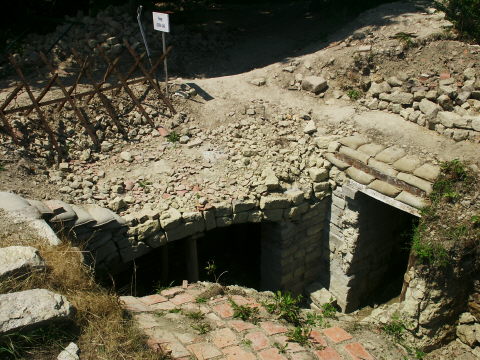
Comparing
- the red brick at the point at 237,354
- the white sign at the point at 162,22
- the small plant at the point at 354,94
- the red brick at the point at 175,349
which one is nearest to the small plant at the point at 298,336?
the red brick at the point at 237,354

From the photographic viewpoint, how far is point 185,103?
8.02m

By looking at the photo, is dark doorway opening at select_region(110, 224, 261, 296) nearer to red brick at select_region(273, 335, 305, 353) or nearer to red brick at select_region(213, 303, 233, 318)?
red brick at select_region(213, 303, 233, 318)

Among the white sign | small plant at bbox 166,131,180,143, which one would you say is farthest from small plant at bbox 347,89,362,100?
the white sign

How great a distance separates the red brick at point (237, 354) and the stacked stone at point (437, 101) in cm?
467

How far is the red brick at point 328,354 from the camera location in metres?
4.09

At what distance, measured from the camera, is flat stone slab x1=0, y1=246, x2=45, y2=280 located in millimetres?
3565

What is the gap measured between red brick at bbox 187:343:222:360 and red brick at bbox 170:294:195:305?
0.88 metres

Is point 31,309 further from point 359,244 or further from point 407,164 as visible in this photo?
point 359,244

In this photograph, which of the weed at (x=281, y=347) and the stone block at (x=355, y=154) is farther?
the stone block at (x=355, y=154)

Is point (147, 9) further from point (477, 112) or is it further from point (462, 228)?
point (462, 228)

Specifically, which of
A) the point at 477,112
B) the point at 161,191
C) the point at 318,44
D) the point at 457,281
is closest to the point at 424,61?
the point at 477,112

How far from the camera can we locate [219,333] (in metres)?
4.05

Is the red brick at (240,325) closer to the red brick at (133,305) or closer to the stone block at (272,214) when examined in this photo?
the red brick at (133,305)

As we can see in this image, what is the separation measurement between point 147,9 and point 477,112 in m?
6.84
